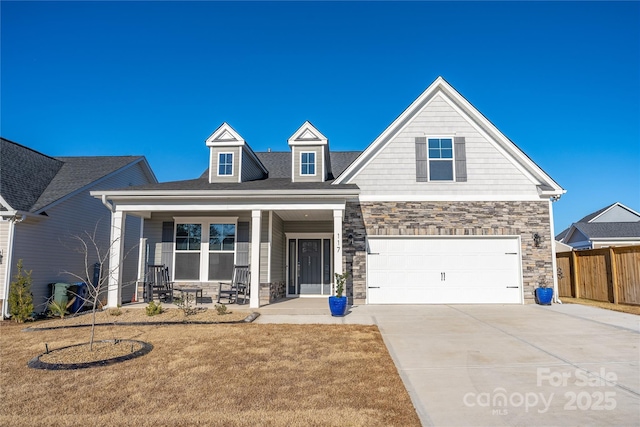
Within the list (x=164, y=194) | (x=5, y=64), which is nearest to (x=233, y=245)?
(x=164, y=194)

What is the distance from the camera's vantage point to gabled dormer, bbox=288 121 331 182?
1265 cm

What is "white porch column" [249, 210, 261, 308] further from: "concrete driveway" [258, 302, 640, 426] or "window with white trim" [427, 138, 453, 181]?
"window with white trim" [427, 138, 453, 181]

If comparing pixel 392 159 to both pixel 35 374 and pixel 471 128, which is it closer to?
pixel 471 128

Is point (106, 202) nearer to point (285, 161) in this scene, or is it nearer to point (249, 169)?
point (249, 169)

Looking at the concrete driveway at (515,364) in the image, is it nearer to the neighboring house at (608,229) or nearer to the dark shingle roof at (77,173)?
the dark shingle roof at (77,173)

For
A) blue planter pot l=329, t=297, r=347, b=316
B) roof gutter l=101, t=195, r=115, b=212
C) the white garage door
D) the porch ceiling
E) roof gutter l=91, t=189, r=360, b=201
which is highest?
roof gutter l=91, t=189, r=360, b=201

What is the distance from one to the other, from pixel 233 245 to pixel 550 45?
1174cm

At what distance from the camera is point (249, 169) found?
13.7 meters

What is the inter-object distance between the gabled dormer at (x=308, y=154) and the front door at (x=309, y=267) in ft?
7.90

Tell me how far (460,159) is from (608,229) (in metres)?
23.6

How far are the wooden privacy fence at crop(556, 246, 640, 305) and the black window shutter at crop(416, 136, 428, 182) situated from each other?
628cm

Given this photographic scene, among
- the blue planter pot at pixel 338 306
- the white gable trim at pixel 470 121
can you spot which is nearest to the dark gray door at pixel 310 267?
the white gable trim at pixel 470 121

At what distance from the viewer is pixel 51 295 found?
37.3ft

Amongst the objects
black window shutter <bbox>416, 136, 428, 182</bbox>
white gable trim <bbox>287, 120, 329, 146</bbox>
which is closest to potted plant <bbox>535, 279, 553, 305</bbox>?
black window shutter <bbox>416, 136, 428, 182</bbox>
